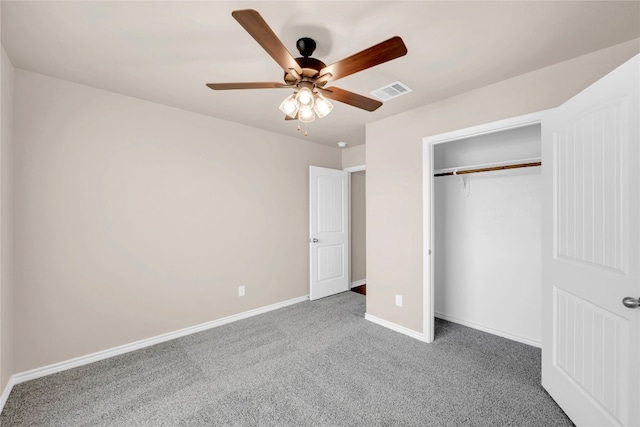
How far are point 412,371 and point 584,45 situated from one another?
2713 mm

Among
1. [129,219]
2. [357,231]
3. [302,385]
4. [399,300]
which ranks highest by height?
[129,219]

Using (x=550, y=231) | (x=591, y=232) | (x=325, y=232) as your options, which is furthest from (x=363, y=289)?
(x=591, y=232)

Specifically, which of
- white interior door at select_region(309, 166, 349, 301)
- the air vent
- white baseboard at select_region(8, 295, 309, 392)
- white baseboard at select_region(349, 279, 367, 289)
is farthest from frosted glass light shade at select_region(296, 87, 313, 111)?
white baseboard at select_region(349, 279, 367, 289)

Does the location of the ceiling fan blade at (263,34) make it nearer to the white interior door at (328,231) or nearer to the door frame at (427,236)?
the door frame at (427,236)

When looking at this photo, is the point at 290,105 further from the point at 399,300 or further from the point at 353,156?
the point at 353,156

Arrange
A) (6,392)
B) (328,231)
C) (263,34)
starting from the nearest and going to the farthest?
(263,34), (6,392), (328,231)

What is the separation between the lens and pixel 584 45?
1838 millimetres

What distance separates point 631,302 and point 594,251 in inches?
13.2

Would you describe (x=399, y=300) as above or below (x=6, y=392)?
above

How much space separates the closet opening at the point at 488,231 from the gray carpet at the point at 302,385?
338mm

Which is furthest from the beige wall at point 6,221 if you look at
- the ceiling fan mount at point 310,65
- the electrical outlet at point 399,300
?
the electrical outlet at point 399,300

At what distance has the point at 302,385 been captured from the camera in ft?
6.95

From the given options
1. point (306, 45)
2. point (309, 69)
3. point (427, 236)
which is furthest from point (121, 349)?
point (427, 236)

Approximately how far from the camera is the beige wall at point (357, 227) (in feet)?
16.1
